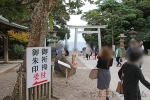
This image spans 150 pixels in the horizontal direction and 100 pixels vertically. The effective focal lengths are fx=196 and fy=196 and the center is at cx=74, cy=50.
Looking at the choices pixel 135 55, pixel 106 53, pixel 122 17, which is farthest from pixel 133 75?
pixel 122 17

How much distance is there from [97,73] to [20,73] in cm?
195

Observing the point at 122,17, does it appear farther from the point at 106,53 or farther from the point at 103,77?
the point at 106,53

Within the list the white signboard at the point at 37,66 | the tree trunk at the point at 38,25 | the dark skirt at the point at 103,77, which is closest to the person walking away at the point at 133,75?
the dark skirt at the point at 103,77

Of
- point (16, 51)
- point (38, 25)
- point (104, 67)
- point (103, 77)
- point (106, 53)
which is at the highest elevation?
point (38, 25)

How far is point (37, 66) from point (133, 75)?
7.49 ft

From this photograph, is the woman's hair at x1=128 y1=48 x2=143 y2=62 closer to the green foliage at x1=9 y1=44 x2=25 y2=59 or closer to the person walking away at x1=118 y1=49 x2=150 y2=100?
the person walking away at x1=118 y1=49 x2=150 y2=100

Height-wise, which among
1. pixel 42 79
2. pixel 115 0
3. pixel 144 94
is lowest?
pixel 144 94

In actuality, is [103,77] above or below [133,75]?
below

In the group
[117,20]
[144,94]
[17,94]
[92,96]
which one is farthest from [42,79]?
[117,20]

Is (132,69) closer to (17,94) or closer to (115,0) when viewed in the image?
(17,94)

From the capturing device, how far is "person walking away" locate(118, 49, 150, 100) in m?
3.24

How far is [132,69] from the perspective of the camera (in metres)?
3.27

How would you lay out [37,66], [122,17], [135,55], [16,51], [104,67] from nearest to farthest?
[135,55] → [37,66] → [104,67] → [16,51] → [122,17]

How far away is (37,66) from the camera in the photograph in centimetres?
460
